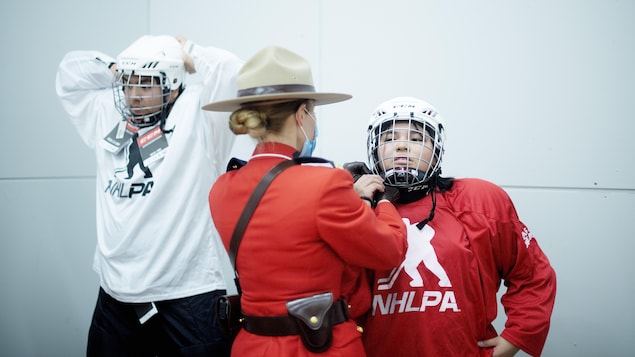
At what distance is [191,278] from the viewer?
5.74ft

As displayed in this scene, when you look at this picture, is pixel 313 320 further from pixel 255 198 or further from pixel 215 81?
pixel 215 81

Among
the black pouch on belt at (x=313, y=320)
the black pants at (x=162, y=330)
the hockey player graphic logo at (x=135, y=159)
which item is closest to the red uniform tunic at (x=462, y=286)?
the black pouch on belt at (x=313, y=320)

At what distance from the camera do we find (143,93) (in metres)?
1.80

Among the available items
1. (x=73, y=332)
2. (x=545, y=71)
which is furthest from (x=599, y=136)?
(x=73, y=332)

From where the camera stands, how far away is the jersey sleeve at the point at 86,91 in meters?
2.06

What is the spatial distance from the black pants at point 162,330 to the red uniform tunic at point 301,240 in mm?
556

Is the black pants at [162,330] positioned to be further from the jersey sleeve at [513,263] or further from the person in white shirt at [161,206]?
the jersey sleeve at [513,263]

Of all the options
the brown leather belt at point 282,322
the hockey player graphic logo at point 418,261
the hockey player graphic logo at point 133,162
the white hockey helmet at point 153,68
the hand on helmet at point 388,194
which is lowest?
the brown leather belt at point 282,322

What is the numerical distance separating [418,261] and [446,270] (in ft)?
0.26

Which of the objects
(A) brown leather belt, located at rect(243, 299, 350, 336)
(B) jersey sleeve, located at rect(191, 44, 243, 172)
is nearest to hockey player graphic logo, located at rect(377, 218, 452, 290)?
(A) brown leather belt, located at rect(243, 299, 350, 336)

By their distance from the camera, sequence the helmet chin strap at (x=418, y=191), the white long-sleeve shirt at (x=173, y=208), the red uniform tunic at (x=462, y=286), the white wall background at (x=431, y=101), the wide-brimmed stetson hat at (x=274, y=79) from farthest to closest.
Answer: the white wall background at (x=431, y=101) < the white long-sleeve shirt at (x=173, y=208) < the helmet chin strap at (x=418, y=191) < the red uniform tunic at (x=462, y=286) < the wide-brimmed stetson hat at (x=274, y=79)

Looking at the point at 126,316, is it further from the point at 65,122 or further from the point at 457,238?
the point at 65,122

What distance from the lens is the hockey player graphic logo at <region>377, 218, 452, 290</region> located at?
4.35 ft

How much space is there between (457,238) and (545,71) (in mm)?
1101
